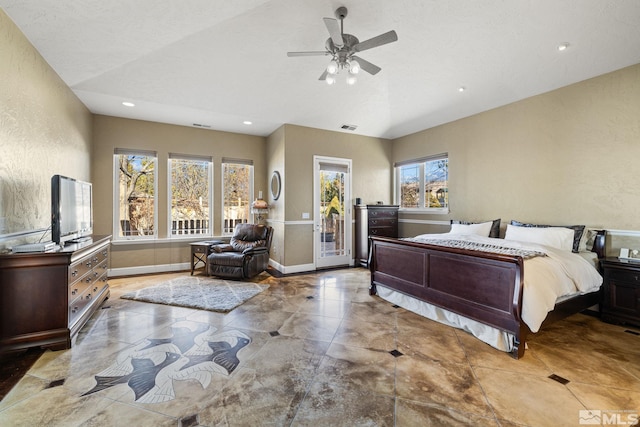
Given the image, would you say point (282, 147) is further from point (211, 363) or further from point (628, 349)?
point (628, 349)

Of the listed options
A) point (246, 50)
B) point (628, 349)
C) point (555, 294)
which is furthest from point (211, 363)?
point (628, 349)

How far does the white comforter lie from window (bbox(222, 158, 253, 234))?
5.19 metres

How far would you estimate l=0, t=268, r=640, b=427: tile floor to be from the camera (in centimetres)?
179

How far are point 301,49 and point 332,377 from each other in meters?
3.87

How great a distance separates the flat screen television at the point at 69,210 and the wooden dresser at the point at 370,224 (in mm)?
4799

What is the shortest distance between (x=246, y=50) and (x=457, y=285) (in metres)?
3.97

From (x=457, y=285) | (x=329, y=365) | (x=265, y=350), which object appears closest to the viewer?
(x=329, y=365)

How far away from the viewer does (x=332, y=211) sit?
6.21 m

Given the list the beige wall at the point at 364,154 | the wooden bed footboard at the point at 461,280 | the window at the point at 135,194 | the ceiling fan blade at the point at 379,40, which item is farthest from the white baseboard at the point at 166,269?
the ceiling fan blade at the point at 379,40

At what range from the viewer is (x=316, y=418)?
1.76m

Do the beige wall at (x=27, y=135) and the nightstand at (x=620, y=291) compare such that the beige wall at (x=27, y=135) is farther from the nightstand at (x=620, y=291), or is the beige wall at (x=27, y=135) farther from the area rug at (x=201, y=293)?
the nightstand at (x=620, y=291)

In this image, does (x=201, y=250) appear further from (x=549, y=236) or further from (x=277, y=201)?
(x=549, y=236)

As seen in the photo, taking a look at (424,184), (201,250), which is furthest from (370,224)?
(201,250)

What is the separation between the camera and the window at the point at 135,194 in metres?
5.37
